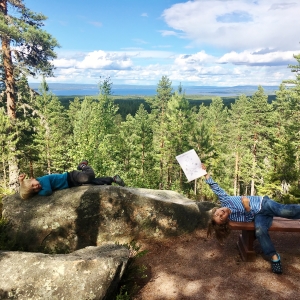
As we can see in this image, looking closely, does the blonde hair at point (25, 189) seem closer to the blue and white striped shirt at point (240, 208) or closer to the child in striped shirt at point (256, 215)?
the child in striped shirt at point (256, 215)

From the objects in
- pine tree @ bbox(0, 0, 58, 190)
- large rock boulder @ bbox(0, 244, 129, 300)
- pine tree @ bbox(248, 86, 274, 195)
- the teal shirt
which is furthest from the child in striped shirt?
pine tree @ bbox(248, 86, 274, 195)

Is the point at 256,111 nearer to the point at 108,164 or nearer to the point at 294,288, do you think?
the point at 108,164

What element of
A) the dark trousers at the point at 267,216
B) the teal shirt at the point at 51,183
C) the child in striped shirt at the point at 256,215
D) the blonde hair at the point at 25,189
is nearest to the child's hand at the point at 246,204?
Answer: the child in striped shirt at the point at 256,215

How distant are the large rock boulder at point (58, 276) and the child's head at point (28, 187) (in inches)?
104

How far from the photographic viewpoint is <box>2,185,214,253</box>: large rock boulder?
668 cm

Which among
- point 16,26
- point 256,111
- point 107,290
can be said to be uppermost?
point 16,26

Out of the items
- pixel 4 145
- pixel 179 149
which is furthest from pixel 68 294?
pixel 179 149

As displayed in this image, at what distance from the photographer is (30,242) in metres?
6.57

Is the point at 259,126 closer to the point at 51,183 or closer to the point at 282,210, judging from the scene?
the point at 282,210

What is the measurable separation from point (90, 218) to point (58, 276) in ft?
9.50

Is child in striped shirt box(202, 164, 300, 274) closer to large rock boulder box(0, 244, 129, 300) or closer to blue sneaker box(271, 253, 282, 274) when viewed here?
blue sneaker box(271, 253, 282, 274)

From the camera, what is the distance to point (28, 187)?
273 inches

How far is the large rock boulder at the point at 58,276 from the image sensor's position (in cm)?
392

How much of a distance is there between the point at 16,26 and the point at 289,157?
19.4 m
